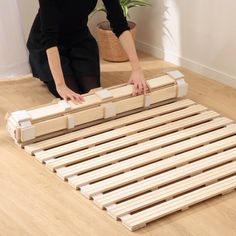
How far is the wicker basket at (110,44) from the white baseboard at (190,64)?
0.20m

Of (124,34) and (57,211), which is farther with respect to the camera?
(124,34)

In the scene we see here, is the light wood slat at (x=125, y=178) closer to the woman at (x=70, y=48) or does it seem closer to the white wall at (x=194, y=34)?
the woman at (x=70, y=48)

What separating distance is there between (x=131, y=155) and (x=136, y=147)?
68 mm

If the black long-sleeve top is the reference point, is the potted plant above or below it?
below

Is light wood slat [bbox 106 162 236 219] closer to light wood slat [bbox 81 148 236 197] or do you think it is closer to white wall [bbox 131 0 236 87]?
light wood slat [bbox 81 148 236 197]

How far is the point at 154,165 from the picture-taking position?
2.18 metres

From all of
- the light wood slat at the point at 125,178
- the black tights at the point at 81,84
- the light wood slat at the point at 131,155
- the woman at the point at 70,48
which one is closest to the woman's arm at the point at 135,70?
the woman at the point at 70,48

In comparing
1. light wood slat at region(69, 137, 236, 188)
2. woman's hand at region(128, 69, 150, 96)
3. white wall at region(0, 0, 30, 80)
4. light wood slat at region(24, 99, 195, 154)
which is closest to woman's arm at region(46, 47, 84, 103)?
light wood slat at region(24, 99, 195, 154)

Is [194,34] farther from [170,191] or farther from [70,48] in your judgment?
[170,191]

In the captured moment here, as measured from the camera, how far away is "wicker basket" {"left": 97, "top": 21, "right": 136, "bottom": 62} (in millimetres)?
3227

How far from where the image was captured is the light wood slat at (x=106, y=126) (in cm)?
232

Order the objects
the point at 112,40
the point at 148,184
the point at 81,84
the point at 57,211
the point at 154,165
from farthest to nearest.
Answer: the point at 112,40
the point at 81,84
the point at 154,165
the point at 148,184
the point at 57,211

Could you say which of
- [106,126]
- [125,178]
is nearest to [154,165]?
[125,178]

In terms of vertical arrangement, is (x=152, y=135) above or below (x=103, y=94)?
below
